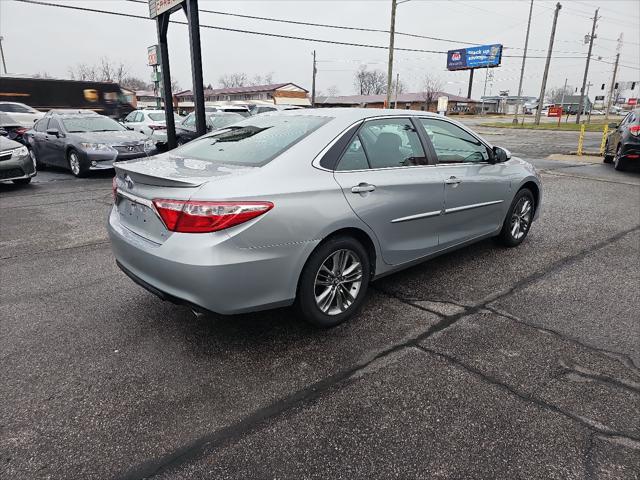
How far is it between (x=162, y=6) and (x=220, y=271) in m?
8.76

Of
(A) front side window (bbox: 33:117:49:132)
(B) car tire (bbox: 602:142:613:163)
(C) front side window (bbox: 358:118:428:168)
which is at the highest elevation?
(C) front side window (bbox: 358:118:428:168)

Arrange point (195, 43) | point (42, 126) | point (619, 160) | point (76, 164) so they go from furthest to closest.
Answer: point (42, 126) → point (619, 160) → point (76, 164) → point (195, 43)

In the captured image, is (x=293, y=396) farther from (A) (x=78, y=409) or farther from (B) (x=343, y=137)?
(B) (x=343, y=137)

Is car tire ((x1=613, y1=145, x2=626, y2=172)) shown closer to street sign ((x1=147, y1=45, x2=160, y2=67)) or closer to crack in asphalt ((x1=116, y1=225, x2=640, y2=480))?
crack in asphalt ((x1=116, y1=225, x2=640, y2=480))

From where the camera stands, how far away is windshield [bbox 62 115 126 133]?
1100cm

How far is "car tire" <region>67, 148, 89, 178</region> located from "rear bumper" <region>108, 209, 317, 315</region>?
8792mm

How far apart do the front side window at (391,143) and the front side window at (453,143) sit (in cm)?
24

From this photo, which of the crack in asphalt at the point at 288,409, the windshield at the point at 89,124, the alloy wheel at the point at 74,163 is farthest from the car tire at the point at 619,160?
the alloy wheel at the point at 74,163

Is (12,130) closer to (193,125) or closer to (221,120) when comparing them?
(193,125)

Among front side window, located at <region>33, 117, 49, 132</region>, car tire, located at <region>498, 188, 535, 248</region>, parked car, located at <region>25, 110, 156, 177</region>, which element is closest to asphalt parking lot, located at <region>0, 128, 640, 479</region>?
car tire, located at <region>498, 188, 535, 248</region>

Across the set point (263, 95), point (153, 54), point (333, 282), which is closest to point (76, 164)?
point (333, 282)

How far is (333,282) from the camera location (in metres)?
3.23

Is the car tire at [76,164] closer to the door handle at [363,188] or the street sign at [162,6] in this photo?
the street sign at [162,6]

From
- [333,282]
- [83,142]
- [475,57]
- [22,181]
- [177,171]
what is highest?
[475,57]
